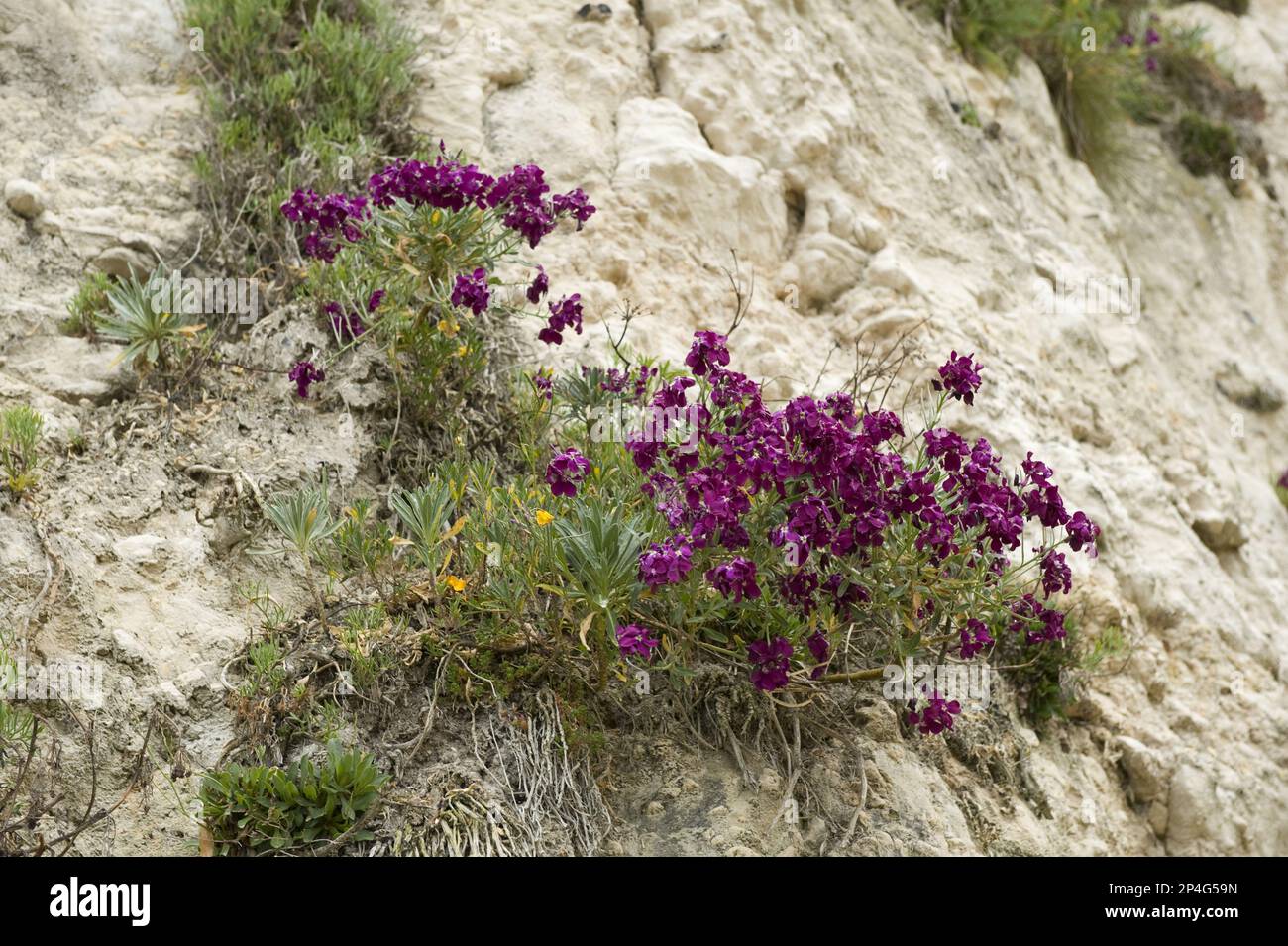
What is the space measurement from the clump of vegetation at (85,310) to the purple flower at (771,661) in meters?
2.66

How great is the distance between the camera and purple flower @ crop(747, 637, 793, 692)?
3172mm

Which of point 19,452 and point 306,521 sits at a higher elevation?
point 306,521

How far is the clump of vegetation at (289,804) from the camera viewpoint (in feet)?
9.30

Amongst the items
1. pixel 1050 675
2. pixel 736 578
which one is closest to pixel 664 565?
pixel 736 578

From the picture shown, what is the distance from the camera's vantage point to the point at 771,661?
3.19 meters

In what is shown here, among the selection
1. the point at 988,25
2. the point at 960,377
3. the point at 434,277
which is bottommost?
the point at 434,277

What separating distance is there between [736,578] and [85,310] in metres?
2.72

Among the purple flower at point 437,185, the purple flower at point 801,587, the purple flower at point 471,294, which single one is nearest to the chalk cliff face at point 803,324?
the purple flower at point 801,587

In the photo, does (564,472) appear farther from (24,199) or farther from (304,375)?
(24,199)

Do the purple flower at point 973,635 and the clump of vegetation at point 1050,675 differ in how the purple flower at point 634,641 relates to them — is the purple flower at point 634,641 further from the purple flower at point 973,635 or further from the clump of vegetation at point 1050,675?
the clump of vegetation at point 1050,675

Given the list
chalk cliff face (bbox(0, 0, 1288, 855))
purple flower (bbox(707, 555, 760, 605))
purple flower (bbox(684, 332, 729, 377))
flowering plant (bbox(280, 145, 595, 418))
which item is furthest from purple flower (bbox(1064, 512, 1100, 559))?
flowering plant (bbox(280, 145, 595, 418))

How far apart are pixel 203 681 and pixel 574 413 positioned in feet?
4.82

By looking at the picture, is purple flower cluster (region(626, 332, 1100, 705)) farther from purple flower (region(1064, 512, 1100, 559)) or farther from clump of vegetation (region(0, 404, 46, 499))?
clump of vegetation (region(0, 404, 46, 499))
